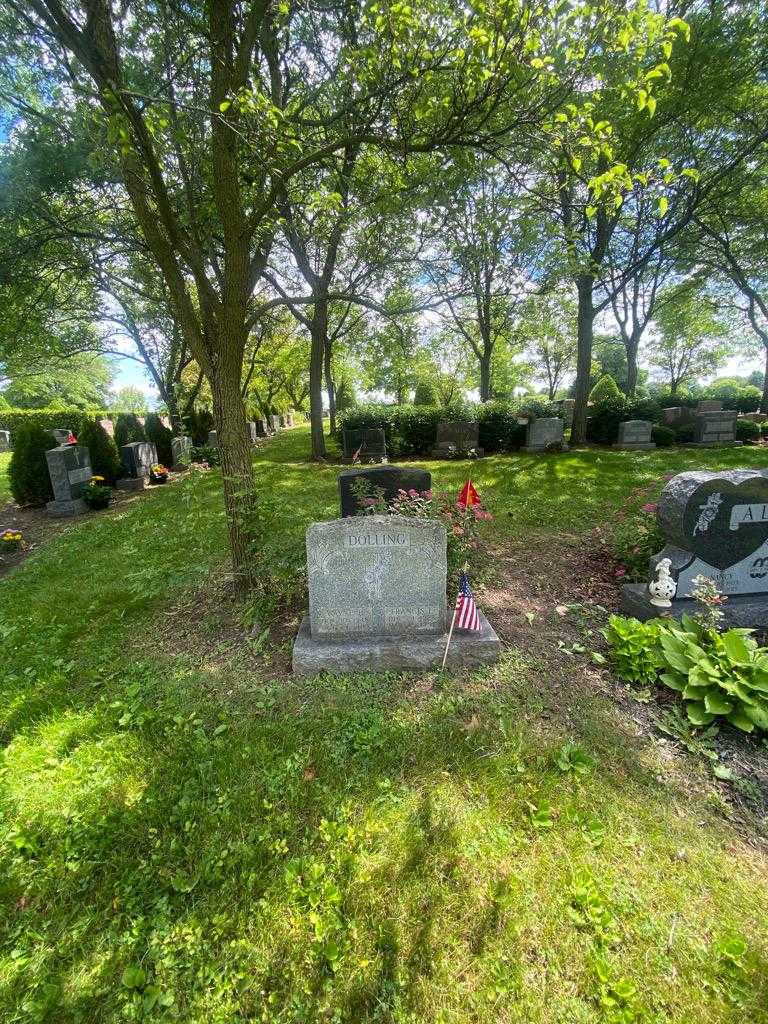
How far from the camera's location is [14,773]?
7.93ft

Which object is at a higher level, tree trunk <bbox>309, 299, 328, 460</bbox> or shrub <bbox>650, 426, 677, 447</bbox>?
tree trunk <bbox>309, 299, 328, 460</bbox>

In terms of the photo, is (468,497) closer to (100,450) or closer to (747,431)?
(100,450)

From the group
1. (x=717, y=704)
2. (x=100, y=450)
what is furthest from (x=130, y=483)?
(x=717, y=704)

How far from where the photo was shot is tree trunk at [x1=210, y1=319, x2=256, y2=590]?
372 cm

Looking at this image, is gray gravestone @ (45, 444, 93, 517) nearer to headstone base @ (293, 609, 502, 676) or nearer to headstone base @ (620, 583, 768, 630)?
headstone base @ (293, 609, 502, 676)

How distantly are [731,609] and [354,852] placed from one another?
366 centimetres

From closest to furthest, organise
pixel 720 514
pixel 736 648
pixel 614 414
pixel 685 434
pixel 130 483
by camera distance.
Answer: pixel 736 648
pixel 720 514
pixel 130 483
pixel 685 434
pixel 614 414

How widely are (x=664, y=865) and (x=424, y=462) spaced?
1169cm

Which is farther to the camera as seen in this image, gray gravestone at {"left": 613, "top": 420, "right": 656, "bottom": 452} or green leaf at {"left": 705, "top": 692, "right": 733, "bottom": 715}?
gray gravestone at {"left": 613, "top": 420, "right": 656, "bottom": 452}

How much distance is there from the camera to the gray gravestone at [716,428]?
1412cm

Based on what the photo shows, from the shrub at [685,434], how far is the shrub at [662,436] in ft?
1.31

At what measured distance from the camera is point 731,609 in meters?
3.65

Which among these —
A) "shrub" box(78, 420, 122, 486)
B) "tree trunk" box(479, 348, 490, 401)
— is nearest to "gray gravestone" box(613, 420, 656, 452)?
"tree trunk" box(479, 348, 490, 401)

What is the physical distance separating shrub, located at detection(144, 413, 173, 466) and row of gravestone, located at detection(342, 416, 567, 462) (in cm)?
546
